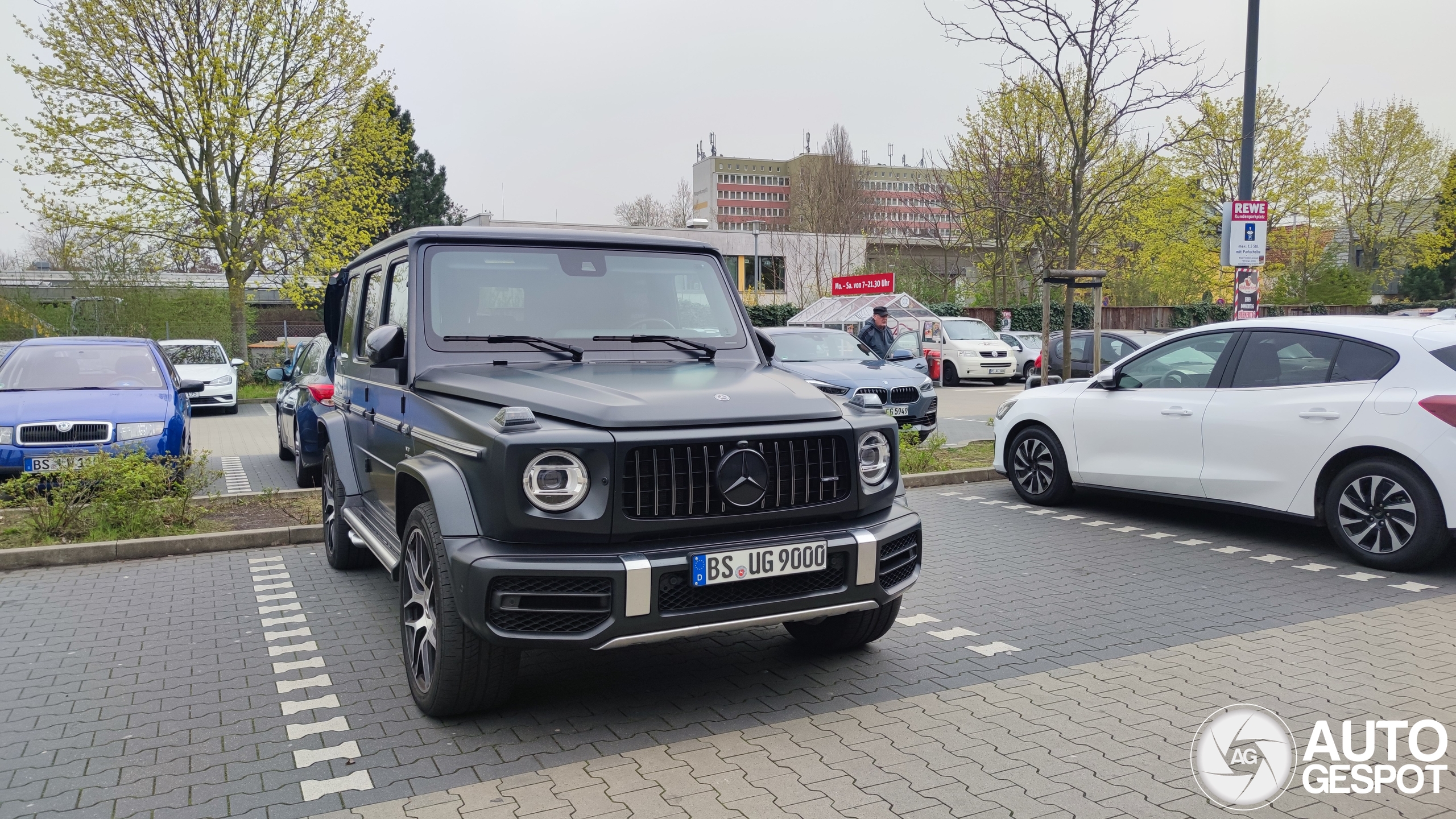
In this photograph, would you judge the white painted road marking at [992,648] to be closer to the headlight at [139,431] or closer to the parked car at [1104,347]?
the headlight at [139,431]

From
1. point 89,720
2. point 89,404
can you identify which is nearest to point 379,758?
point 89,720

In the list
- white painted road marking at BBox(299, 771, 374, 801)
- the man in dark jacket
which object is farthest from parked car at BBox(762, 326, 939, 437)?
white painted road marking at BBox(299, 771, 374, 801)

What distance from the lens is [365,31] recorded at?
82.3 ft

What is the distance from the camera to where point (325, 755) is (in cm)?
382

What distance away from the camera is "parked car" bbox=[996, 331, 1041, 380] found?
26438 millimetres

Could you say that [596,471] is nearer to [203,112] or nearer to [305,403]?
[305,403]

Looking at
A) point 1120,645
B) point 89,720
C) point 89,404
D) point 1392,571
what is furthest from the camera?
point 89,404

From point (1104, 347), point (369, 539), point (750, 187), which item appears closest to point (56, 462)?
point (369, 539)

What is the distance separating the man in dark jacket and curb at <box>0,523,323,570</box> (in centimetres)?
920

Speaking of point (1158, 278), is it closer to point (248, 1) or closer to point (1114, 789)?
A: point (248, 1)

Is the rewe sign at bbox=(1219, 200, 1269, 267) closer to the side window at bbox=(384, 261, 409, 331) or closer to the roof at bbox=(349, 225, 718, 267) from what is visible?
the roof at bbox=(349, 225, 718, 267)

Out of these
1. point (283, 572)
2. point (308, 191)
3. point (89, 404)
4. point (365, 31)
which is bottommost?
point (283, 572)

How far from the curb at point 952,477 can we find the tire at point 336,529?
17.3ft

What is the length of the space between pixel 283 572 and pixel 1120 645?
5218 mm
